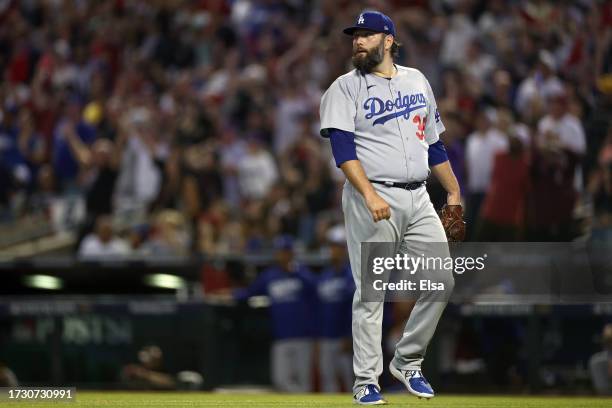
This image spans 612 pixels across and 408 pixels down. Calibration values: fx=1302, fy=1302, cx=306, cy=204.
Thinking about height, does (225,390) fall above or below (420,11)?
below

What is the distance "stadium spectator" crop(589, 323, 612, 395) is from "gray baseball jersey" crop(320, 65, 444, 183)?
3743 mm

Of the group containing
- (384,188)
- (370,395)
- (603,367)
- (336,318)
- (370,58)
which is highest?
(370,58)

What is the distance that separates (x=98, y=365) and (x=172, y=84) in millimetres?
7198

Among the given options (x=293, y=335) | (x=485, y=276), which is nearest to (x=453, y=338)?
(x=485, y=276)

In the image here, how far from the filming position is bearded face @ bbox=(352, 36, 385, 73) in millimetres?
6730

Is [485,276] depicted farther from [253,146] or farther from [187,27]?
[187,27]

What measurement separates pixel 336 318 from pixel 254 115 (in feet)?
16.1

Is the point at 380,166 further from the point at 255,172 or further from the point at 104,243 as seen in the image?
the point at 255,172

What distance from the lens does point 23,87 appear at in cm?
1908

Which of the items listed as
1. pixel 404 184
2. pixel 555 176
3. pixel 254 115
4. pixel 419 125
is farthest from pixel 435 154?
pixel 254 115

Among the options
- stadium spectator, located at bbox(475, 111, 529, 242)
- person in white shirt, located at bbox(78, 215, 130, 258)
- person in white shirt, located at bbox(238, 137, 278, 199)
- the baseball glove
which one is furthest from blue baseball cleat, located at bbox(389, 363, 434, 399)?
person in white shirt, located at bbox(238, 137, 278, 199)

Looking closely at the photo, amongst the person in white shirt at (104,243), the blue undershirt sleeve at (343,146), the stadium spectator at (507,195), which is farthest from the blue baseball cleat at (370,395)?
the person in white shirt at (104,243)

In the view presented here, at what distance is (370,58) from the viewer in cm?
673

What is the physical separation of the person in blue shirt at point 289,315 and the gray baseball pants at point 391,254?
4.66 metres
